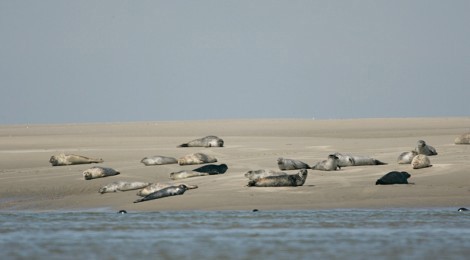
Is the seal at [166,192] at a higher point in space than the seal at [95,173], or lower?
lower

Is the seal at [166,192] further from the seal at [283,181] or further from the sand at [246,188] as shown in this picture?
the seal at [283,181]

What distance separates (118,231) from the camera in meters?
13.6

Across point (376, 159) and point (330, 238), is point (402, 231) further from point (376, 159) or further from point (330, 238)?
point (376, 159)

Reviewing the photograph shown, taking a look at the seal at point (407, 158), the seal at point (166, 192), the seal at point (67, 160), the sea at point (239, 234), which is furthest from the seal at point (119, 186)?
the seal at point (407, 158)

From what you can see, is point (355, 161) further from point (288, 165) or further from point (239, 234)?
point (239, 234)

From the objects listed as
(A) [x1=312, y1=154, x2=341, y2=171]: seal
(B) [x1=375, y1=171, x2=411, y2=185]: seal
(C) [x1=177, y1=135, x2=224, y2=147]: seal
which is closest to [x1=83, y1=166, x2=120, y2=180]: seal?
(A) [x1=312, y1=154, x2=341, y2=171]: seal

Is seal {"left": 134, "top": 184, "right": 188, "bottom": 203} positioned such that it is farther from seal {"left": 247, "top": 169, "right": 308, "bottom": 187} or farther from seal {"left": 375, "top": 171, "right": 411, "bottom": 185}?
seal {"left": 375, "top": 171, "right": 411, "bottom": 185}

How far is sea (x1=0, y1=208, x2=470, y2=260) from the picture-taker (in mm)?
11352

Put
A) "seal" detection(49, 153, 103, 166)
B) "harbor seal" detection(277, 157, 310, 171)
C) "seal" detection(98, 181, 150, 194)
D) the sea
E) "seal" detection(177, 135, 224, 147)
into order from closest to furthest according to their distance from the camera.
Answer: the sea → "seal" detection(98, 181, 150, 194) → "harbor seal" detection(277, 157, 310, 171) → "seal" detection(49, 153, 103, 166) → "seal" detection(177, 135, 224, 147)

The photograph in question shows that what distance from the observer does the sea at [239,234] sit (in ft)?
37.2

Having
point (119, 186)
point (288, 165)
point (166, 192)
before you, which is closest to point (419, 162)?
point (288, 165)

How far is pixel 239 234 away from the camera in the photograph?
13.0 metres

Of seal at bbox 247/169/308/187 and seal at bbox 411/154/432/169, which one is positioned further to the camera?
seal at bbox 411/154/432/169

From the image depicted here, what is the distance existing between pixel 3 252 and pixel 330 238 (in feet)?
13.1
